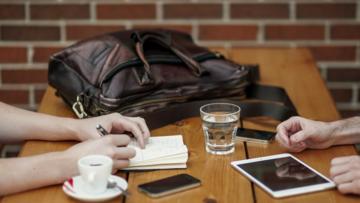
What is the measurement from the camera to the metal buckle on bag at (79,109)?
1.85 m

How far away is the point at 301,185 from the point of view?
55.3 inches

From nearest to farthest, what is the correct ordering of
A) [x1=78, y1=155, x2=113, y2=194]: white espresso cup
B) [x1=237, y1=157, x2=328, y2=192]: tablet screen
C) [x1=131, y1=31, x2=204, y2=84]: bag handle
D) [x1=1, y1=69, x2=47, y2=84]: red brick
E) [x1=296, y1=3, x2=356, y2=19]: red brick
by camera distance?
[x1=78, y1=155, x2=113, y2=194]: white espresso cup
[x1=237, y1=157, x2=328, y2=192]: tablet screen
[x1=131, y1=31, x2=204, y2=84]: bag handle
[x1=296, y1=3, x2=356, y2=19]: red brick
[x1=1, y1=69, x2=47, y2=84]: red brick

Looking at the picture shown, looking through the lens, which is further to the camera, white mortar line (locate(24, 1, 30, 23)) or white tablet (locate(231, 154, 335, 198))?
white mortar line (locate(24, 1, 30, 23))

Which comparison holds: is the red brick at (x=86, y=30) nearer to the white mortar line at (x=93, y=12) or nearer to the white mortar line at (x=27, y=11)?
the white mortar line at (x=93, y=12)

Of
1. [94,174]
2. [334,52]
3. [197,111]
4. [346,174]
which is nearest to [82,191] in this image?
[94,174]

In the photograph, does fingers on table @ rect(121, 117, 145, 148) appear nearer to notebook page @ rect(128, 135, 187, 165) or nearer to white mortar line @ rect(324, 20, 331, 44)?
notebook page @ rect(128, 135, 187, 165)

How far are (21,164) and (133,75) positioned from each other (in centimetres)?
52

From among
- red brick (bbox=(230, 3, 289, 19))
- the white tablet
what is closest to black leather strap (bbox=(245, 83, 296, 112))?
the white tablet

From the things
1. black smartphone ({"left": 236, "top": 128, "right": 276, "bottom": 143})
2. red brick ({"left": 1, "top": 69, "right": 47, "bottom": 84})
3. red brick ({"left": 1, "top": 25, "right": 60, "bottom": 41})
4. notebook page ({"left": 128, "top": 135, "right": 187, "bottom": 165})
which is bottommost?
red brick ({"left": 1, "top": 69, "right": 47, "bottom": 84})

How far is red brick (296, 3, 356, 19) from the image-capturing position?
2.82m

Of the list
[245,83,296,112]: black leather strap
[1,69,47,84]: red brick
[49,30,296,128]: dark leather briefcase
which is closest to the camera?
[49,30,296,128]: dark leather briefcase

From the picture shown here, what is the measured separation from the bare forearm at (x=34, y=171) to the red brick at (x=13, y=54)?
1549 millimetres

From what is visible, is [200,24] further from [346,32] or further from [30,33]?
[30,33]

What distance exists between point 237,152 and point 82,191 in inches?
17.7
